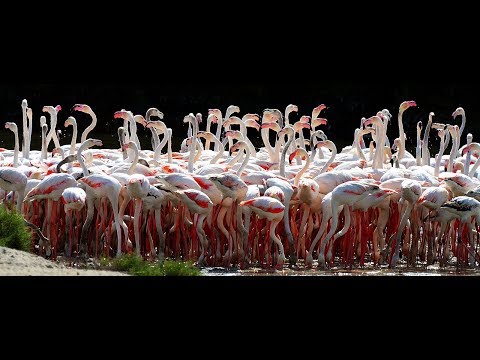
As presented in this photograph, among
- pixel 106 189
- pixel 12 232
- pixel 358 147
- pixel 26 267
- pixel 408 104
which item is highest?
pixel 408 104

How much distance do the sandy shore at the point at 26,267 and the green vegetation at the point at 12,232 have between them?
674 mm

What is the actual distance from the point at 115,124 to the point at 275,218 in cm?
919

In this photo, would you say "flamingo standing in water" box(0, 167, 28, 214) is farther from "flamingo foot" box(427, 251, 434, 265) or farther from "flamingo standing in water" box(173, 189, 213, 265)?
"flamingo foot" box(427, 251, 434, 265)

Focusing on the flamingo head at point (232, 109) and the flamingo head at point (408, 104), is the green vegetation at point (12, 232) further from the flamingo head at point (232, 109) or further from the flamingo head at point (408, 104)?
the flamingo head at point (232, 109)

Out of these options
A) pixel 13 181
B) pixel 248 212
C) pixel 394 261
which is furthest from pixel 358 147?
pixel 13 181

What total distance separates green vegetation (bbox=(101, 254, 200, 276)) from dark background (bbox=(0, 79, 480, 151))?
873cm

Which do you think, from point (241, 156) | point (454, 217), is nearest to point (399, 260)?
point (454, 217)

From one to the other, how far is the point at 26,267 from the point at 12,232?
48.0 inches

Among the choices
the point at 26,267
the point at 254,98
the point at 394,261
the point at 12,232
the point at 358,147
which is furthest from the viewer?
the point at 254,98

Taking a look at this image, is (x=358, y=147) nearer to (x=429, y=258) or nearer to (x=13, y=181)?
(x=429, y=258)

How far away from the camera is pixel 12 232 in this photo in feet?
27.8

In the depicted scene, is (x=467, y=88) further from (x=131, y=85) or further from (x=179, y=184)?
(x=179, y=184)

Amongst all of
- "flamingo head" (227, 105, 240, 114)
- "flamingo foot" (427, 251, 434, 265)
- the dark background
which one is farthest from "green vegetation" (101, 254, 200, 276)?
the dark background

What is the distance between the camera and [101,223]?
30.4ft
